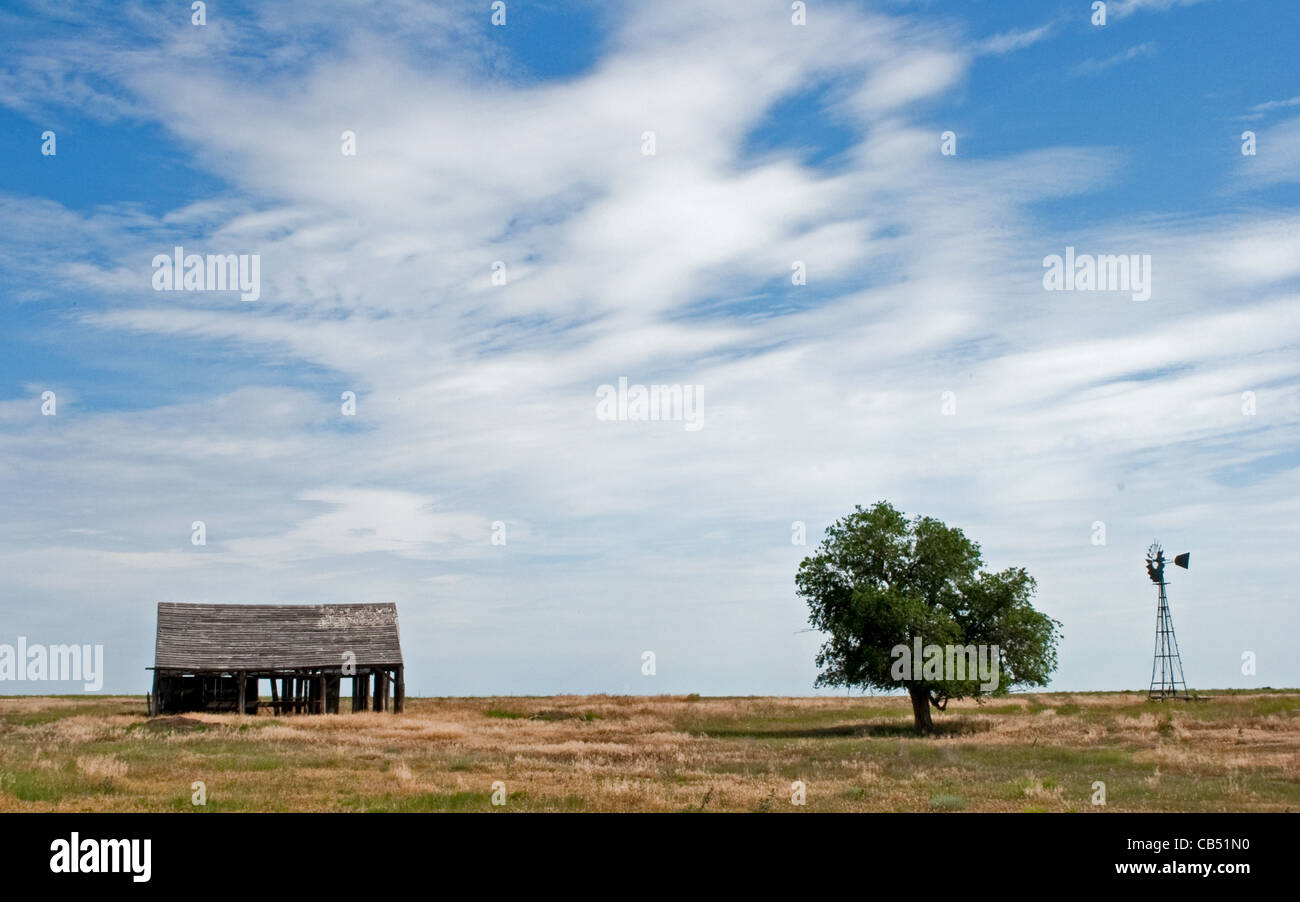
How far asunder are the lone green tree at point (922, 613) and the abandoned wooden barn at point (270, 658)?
2574 cm

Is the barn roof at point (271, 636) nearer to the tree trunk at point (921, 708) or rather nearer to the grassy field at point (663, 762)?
the grassy field at point (663, 762)

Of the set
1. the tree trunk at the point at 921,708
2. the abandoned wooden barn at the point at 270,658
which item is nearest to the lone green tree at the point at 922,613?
the tree trunk at the point at 921,708

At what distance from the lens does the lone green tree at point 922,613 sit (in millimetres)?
45000

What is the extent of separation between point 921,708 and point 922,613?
4730mm

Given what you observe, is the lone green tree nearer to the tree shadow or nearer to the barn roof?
the tree shadow

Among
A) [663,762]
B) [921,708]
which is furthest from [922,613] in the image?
[663,762]

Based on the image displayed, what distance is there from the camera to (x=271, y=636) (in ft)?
195

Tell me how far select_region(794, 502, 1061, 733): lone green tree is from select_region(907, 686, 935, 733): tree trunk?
47 millimetres

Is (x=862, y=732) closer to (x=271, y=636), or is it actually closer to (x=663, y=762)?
(x=663, y=762)
